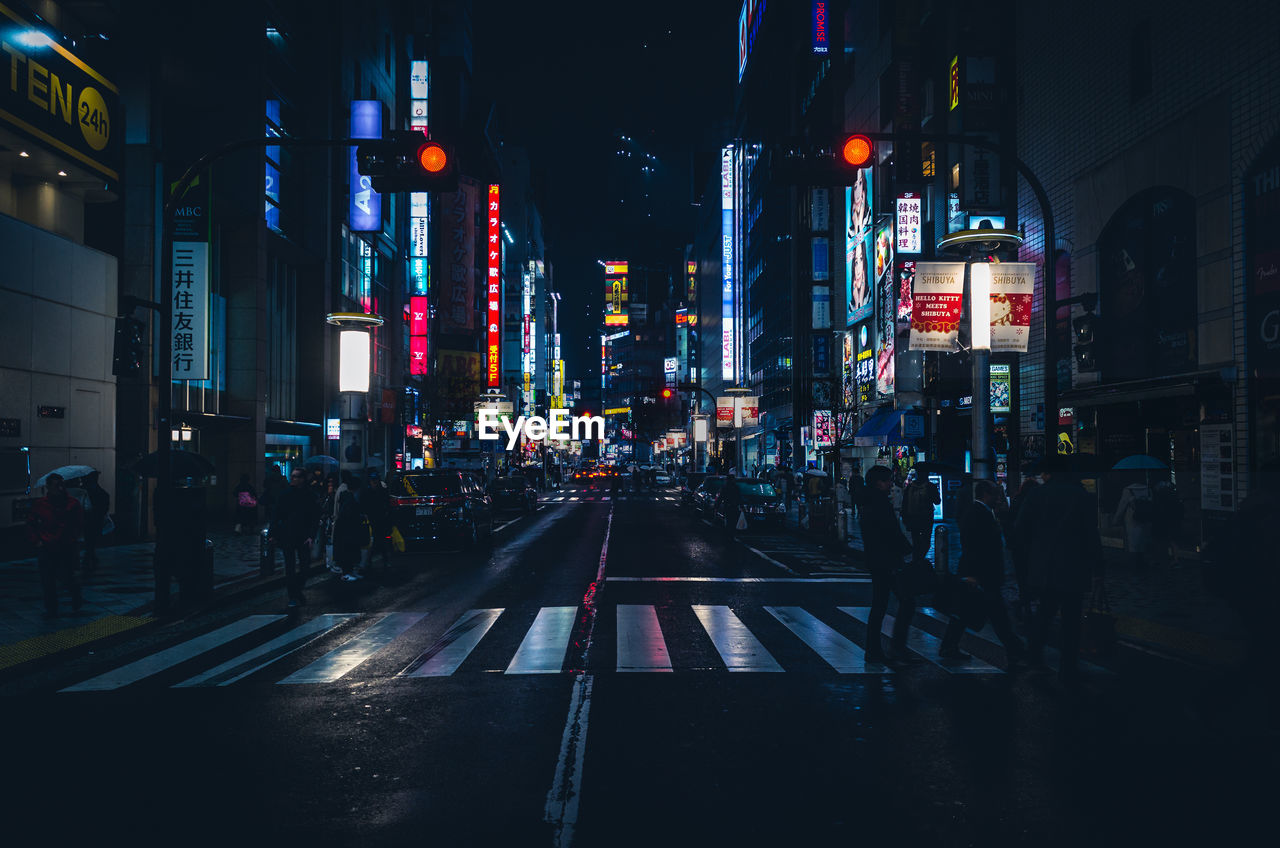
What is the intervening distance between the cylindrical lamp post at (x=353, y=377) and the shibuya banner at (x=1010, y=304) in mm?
27072

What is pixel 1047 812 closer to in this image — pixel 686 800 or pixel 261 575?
pixel 686 800

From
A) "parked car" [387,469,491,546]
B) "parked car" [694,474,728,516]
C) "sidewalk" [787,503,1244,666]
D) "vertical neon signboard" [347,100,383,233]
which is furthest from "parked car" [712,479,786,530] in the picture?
"vertical neon signboard" [347,100,383,233]

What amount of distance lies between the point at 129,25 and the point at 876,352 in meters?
29.5

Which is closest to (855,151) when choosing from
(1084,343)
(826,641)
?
(826,641)

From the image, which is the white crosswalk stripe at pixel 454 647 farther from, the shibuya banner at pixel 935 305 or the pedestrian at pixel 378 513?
the shibuya banner at pixel 935 305

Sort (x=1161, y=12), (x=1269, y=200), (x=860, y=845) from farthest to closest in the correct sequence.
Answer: (x=1161, y=12) < (x=1269, y=200) < (x=860, y=845)

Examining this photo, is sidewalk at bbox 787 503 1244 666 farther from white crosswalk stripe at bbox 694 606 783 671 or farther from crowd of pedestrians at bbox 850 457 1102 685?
white crosswalk stripe at bbox 694 606 783 671

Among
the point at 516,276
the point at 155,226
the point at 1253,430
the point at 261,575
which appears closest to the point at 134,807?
the point at 261,575

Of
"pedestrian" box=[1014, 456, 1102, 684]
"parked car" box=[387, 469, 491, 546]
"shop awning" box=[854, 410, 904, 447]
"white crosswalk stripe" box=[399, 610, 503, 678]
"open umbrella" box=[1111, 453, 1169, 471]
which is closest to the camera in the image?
"pedestrian" box=[1014, 456, 1102, 684]

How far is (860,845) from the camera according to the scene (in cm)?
464

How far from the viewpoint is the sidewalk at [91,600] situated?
34.3ft

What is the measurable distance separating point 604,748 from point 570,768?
1.60 feet

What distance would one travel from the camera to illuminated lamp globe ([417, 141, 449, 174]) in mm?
11414

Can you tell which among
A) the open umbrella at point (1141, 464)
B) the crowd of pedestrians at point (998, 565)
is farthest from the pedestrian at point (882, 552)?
the open umbrella at point (1141, 464)
